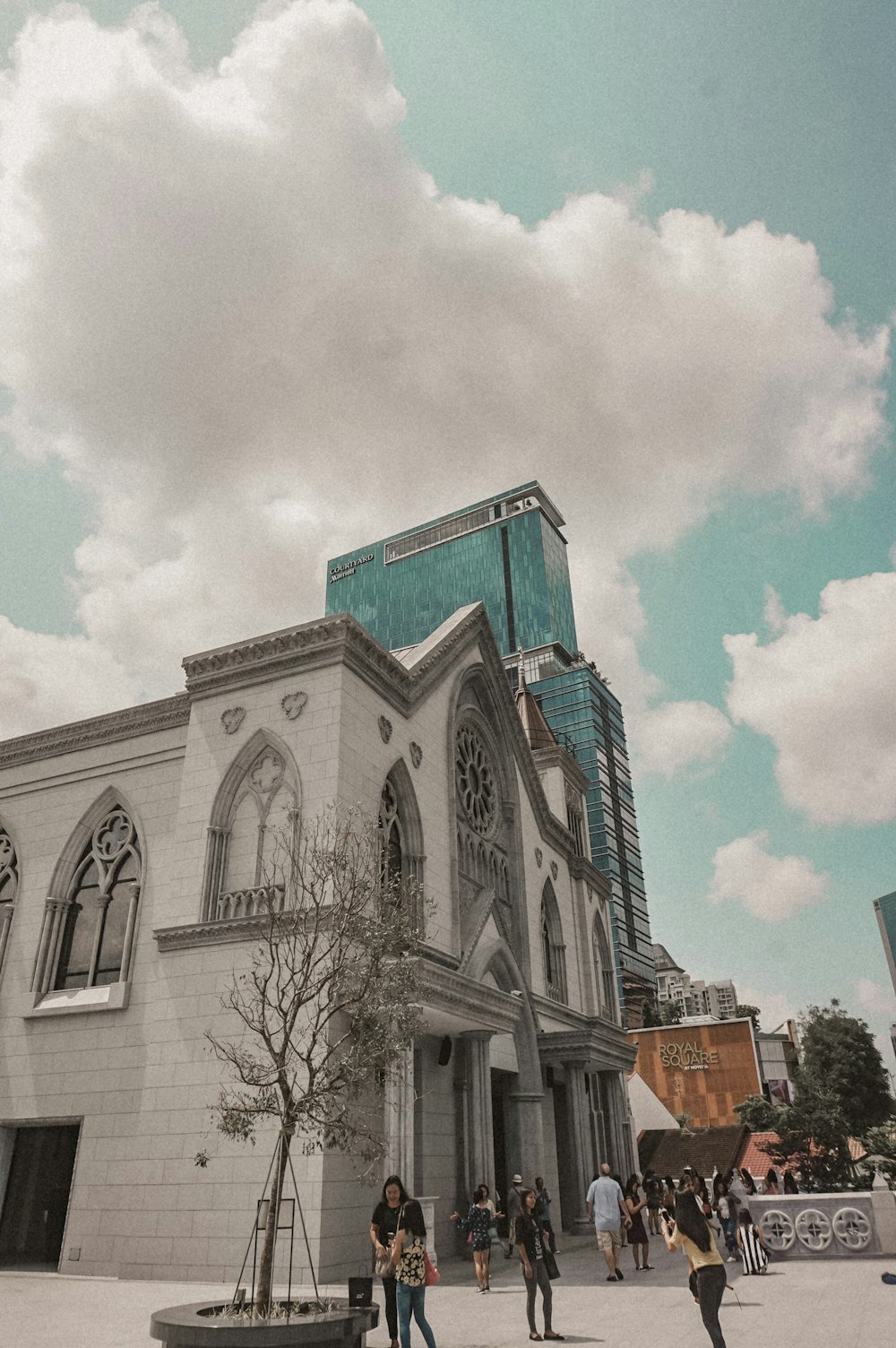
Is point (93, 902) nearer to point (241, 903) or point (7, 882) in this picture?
point (7, 882)

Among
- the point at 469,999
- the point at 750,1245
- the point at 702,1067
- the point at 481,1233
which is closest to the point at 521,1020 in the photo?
the point at 469,999

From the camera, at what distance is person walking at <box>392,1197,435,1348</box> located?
29.6 feet

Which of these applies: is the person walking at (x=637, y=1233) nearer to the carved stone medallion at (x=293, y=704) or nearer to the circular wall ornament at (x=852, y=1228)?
the circular wall ornament at (x=852, y=1228)

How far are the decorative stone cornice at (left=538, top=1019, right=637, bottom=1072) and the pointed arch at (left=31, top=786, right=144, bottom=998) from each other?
13242 mm

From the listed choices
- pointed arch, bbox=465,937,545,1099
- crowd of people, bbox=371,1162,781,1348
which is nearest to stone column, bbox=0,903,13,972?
pointed arch, bbox=465,937,545,1099

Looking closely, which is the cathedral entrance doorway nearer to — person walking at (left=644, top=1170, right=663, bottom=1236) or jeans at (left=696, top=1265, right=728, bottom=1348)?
person walking at (left=644, top=1170, right=663, bottom=1236)

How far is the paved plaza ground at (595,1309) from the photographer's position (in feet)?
33.7

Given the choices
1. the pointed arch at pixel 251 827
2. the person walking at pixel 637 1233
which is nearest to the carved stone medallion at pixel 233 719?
the pointed arch at pixel 251 827

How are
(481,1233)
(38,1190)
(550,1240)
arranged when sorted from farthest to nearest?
(38,1190) → (481,1233) → (550,1240)

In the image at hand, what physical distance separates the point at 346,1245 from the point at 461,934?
9131 millimetres

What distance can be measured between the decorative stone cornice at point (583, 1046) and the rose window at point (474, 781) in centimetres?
681

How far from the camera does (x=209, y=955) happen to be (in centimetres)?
1845

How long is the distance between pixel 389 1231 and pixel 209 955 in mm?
9373

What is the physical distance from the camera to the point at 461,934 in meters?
23.7
